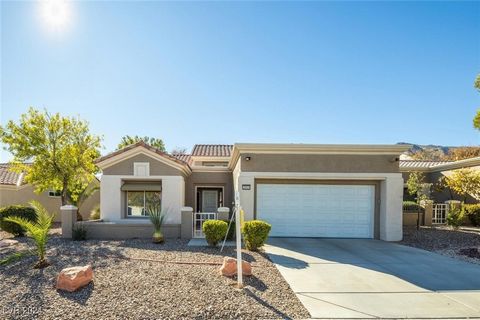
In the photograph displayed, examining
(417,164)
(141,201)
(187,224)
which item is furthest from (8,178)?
(417,164)

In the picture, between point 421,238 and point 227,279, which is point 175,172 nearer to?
point 227,279

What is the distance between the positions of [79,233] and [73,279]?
8066 mm

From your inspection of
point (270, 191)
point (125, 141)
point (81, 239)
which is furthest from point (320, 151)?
point (125, 141)

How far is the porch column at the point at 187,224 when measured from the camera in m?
14.6

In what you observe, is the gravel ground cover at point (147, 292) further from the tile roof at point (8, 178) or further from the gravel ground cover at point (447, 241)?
the tile roof at point (8, 178)

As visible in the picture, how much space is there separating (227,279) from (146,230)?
823 cm

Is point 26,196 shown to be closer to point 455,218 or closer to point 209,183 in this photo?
point 209,183

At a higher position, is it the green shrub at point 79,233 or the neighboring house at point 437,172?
the neighboring house at point 437,172

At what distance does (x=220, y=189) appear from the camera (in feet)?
73.4

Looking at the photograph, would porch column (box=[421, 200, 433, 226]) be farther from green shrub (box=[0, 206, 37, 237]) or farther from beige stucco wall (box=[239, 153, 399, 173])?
green shrub (box=[0, 206, 37, 237])

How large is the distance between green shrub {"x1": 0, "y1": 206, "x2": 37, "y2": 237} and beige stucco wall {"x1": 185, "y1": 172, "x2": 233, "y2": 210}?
31.2 ft

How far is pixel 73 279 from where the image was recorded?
23.4ft

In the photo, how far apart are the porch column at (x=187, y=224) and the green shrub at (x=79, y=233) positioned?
4.88 m

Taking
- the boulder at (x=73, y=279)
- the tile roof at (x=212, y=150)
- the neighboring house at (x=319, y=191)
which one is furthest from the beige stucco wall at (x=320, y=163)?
the tile roof at (x=212, y=150)
